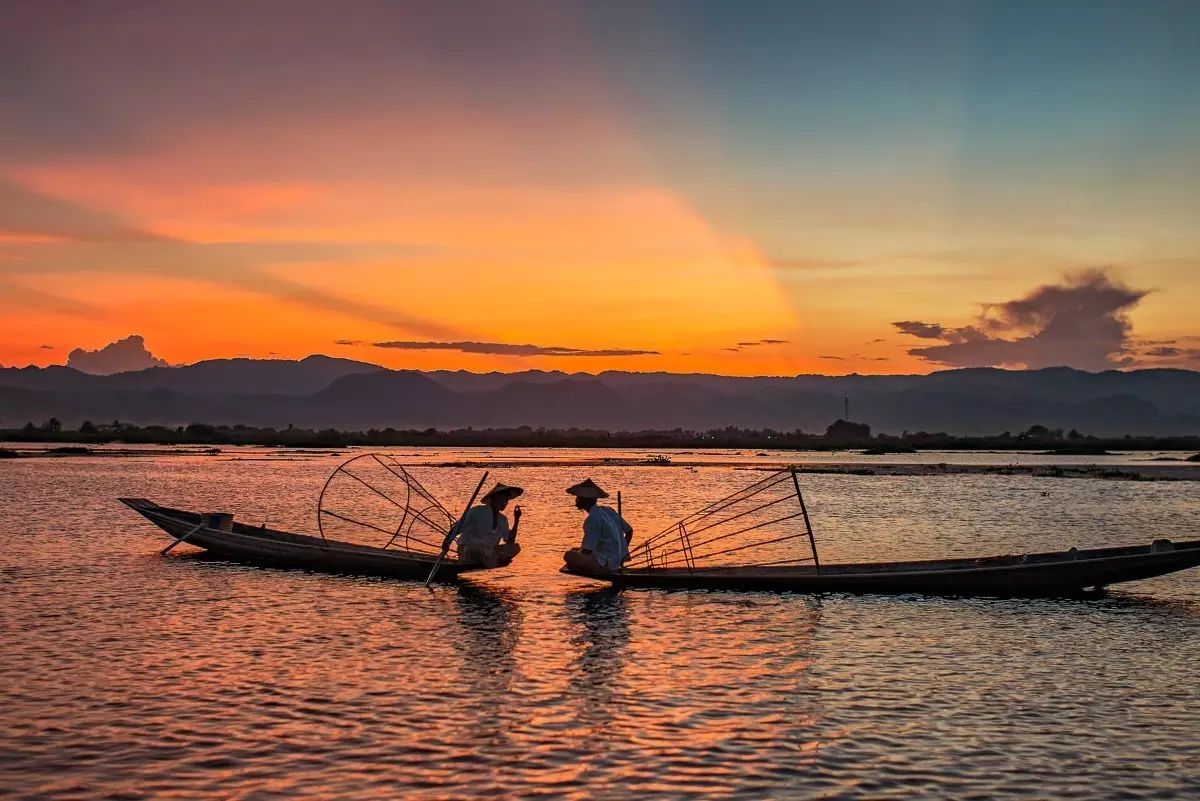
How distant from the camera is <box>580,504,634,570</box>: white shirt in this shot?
2438 centimetres

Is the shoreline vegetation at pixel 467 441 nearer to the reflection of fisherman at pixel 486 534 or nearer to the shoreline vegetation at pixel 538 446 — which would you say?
the shoreline vegetation at pixel 538 446

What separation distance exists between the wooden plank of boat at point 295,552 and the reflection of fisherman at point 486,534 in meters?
0.36

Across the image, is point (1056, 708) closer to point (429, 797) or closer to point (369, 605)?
point (429, 797)

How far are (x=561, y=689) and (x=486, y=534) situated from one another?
33.5ft

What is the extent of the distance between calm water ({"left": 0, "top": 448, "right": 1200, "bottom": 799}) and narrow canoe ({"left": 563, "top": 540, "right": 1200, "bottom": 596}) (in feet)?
1.81

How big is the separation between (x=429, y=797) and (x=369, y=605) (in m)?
12.7

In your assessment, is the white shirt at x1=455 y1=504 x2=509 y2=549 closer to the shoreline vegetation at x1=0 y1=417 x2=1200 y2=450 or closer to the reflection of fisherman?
the reflection of fisherman

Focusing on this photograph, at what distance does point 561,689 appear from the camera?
49.5 feet

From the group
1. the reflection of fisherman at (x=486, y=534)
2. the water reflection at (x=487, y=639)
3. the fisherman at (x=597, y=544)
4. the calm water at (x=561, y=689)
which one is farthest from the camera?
the reflection of fisherman at (x=486, y=534)

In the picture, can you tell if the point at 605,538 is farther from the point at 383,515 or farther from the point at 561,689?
the point at 383,515

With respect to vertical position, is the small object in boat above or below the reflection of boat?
above

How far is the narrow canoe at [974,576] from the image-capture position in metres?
23.9

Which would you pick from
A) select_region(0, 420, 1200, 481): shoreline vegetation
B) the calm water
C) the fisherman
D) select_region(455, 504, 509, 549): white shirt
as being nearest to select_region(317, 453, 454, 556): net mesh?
select_region(455, 504, 509, 549): white shirt

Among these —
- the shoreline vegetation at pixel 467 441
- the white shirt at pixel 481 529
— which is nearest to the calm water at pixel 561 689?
Answer: the white shirt at pixel 481 529
